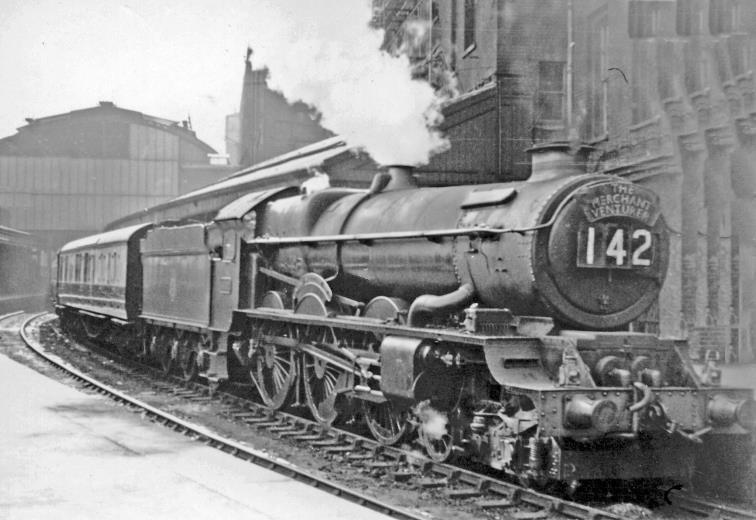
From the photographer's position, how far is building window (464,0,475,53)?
21469mm

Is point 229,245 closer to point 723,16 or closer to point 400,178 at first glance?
point 400,178

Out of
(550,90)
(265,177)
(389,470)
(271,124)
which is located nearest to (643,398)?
(389,470)

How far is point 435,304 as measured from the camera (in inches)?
313

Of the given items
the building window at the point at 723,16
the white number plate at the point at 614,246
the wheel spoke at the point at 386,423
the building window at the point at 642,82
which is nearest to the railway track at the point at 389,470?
the wheel spoke at the point at 386,423

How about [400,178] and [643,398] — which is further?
[400,178]

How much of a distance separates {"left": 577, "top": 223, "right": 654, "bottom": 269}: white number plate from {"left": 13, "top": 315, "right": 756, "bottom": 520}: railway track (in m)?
1.95

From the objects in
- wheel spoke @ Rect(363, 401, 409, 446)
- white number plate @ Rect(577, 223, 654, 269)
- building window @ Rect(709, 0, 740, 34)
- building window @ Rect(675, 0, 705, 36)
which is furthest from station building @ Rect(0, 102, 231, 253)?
white number plate @ Rect(577, 223, 654, 269)

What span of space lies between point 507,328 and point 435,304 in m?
0.82

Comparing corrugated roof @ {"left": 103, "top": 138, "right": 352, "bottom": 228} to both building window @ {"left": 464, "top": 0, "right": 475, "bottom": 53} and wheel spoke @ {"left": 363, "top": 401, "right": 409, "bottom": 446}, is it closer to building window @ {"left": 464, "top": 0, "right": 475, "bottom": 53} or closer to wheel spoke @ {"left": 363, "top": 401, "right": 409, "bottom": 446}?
building window @ {"left": 464, "top": 0, "right": 475, "bottom": 53}

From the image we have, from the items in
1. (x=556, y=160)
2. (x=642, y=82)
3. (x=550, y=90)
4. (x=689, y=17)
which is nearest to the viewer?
(x=556, y=160)

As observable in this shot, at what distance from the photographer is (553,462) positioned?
6754mm

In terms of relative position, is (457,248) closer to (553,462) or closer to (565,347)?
(565,347)

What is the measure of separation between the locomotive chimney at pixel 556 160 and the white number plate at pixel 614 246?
65cm

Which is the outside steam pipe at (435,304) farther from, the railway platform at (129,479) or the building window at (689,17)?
the building window at (689,17)
